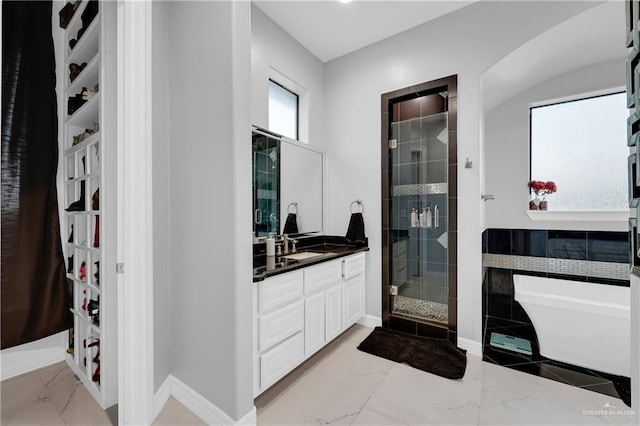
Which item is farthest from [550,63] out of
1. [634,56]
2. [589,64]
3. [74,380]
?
[74,380]

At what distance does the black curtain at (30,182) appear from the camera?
1.89 meters

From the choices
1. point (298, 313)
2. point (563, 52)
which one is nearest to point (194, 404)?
point (298, 313)

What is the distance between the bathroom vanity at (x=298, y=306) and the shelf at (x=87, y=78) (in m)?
1.63

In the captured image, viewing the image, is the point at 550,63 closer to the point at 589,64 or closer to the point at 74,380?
the point at 589,64

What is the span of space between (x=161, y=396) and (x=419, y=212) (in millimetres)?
2430

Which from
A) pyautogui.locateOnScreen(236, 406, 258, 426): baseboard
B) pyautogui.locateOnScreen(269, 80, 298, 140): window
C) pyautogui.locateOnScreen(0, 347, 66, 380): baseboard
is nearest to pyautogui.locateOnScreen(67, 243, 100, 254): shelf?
pyautogui.locateOnScreen(0, 347, 66, 380): baseboard

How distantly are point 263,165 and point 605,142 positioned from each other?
3.33 meters

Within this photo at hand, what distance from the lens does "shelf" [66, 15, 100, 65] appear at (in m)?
1.72

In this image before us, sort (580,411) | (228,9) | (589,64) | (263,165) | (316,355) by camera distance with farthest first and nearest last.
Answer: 1. (589,64)
2. (263,165)
3. (316,355)
4. (580,411)
5. (228,9)

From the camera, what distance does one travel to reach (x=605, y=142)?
9.00ft

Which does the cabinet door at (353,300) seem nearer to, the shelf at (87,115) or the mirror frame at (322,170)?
the mirror frame at (322,170)

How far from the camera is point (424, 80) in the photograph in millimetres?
2564

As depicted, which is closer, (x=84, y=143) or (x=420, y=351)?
(x=84, y=143)

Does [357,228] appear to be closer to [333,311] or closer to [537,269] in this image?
[333,311]
